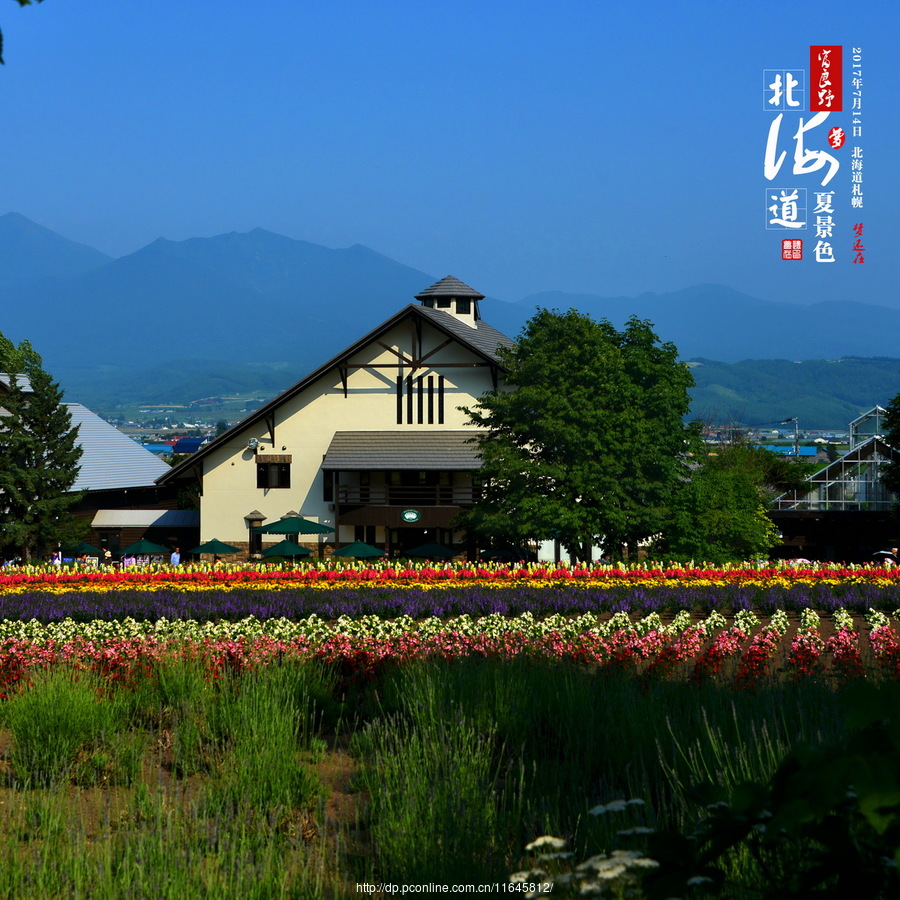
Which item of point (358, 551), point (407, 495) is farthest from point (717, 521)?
point (358, 551)

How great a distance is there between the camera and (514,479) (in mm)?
31438

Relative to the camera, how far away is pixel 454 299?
56.8m

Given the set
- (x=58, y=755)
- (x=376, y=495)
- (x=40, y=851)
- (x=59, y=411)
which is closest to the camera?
(x=40, y=851)

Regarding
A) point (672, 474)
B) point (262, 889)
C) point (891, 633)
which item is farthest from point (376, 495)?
point (262, 889)

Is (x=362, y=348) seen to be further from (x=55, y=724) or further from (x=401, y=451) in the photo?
(x=55, y=724)

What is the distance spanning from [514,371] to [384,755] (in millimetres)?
26300

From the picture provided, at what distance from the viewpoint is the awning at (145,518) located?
170 ft

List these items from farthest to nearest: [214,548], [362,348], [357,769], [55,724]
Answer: [362,348] < [214,548] < [55,724] < [357,769]

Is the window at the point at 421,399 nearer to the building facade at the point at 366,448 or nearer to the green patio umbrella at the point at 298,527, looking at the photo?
the building facade at the point at 366,448

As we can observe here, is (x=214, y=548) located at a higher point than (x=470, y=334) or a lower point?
lower

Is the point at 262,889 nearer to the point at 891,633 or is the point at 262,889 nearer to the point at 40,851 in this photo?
the point at 40,851

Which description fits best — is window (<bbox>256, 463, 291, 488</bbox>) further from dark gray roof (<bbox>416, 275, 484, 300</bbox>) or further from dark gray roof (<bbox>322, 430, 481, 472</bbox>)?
dark gray roof (<bbox>416, 275, 484, 300</bbox>)

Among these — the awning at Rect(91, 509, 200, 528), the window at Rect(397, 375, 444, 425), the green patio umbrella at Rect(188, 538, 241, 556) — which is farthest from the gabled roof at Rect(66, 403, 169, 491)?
the window at Rect(397, 375, 444, 425)

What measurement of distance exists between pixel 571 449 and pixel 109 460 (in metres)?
34.2
